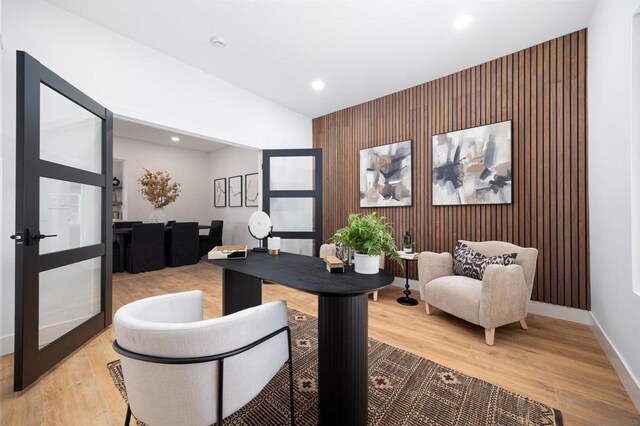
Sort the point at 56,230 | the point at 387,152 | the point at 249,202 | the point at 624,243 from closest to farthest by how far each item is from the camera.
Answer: the point at 624,243
the point at 56,230
the point at 387,152
the point at 249,202

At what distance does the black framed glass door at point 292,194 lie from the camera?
169 inches

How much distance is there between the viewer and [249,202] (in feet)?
20.9

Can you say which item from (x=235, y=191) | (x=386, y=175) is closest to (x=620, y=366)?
(x=386, y=175)

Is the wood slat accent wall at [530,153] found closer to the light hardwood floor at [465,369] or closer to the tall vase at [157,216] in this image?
the light hardwood floor at [465,369]

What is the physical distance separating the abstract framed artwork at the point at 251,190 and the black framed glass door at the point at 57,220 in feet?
11.6

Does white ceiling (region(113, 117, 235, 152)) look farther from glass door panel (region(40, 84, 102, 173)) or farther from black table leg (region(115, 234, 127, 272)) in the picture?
glass door panel (region(40, 84, 102, 173))

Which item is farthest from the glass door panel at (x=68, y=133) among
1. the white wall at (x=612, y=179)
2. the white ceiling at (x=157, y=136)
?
the white wall at (x=612, y=179)

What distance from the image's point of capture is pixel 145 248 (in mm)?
5004

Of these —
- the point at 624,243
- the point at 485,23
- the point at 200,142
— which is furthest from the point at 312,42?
the point at 200,142

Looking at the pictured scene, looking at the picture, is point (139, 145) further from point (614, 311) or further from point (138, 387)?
point (614, 311)

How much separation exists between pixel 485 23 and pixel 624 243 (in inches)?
88.3

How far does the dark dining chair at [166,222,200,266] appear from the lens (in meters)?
5.43

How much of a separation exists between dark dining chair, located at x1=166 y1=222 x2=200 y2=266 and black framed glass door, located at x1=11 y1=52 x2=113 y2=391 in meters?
2.94

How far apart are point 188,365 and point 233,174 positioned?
6.44 metres
